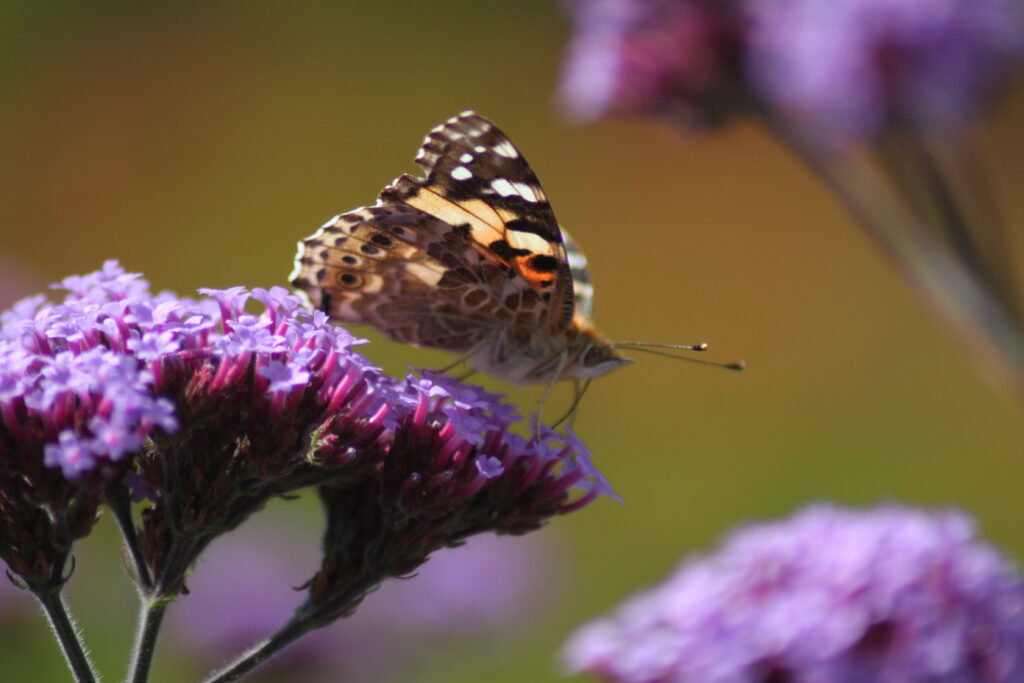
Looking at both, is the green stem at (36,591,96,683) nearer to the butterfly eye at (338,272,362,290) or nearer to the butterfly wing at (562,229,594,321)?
the butterfly eye at (338,272,362,290)

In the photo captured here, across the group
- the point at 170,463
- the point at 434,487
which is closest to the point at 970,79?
the point at 434,487

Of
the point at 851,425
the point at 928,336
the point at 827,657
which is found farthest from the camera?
the point at 928,336

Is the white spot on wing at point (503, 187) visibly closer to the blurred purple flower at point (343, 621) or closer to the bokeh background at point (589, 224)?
the blurred purple flower at point (343, 621)

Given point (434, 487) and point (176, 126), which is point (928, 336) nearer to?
point (176, 126)

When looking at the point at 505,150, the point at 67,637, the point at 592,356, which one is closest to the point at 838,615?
the point at 592,356

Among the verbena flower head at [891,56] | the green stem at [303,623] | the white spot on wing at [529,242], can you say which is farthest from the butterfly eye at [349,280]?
the verbena flower head at [891,56]

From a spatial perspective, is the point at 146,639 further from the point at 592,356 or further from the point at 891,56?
the point at 891,56
